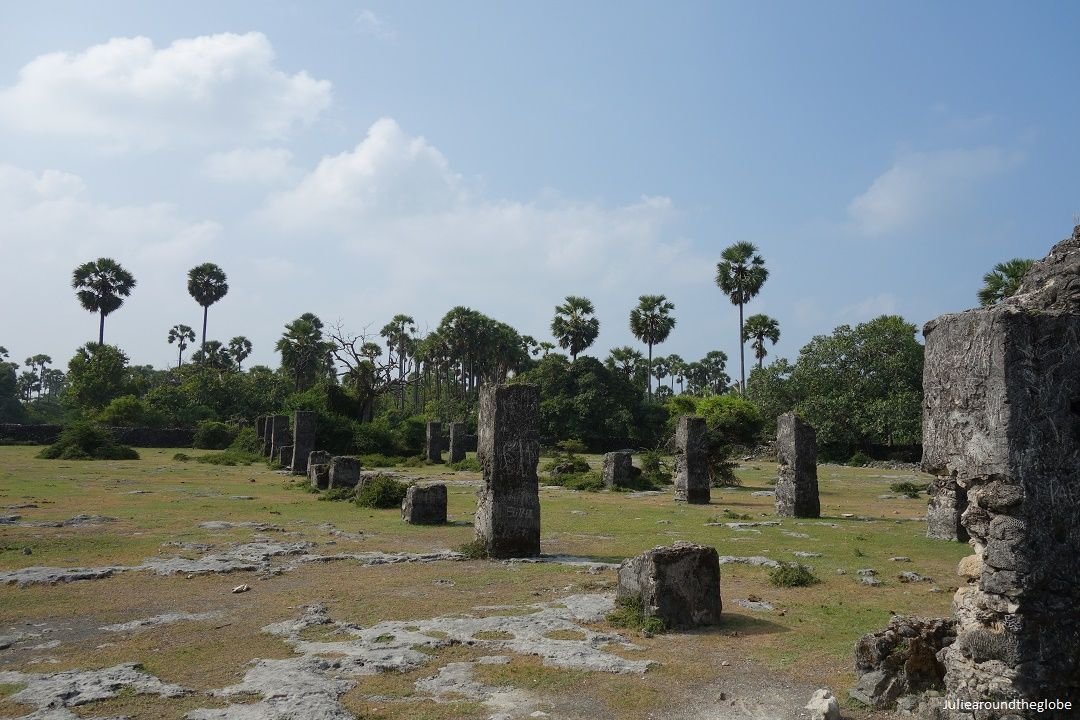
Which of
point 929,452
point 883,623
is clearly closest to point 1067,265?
point 883,623

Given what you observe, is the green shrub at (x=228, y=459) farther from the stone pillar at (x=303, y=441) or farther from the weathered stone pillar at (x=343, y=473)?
the weathered stone pillar at (x=343, y=473)

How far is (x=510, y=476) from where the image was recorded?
12016 millimetres

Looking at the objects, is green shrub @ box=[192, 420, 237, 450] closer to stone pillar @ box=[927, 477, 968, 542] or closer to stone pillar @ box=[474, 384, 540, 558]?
stone pillar @ box=[474, 384, 540, 558]

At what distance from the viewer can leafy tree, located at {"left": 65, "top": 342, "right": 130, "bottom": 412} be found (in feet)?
181

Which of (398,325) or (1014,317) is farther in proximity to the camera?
(398,325)

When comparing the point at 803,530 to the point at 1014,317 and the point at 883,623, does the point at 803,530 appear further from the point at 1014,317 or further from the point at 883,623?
the point at 1014,317

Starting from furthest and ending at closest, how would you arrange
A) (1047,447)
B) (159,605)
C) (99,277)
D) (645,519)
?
(99,277) < (645,519) < (159,605) < (1047,447)

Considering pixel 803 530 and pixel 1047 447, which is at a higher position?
pixel 1047 447

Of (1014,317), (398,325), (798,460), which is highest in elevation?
(398,325)

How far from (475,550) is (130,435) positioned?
41.7 meters

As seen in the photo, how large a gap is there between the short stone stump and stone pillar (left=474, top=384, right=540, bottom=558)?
4.36 metres

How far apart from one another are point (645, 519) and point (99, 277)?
56.2m

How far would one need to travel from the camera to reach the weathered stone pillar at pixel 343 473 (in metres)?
21.9

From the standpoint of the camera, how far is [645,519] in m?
16.4
